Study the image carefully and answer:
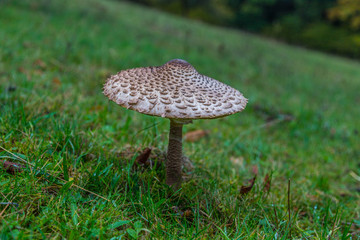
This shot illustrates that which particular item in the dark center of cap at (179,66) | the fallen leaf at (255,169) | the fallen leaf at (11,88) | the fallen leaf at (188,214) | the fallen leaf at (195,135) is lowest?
the fallen leaf at (255,169)

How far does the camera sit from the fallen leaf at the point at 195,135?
3363 mm

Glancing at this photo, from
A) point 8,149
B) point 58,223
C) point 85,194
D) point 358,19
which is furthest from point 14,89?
point 358,19

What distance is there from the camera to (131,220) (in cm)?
169

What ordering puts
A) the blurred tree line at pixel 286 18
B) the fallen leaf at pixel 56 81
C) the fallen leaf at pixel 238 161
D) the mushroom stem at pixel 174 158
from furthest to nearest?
the blurred tree line at pixel 286 18 < the fallen leaf at pixel 56 81 < the fallen leaf at pixel 238 161 < the mushroom stem at pixel 174 158

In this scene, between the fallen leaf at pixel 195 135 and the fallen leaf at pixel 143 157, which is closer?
the fallen leaf at pixel 143 157

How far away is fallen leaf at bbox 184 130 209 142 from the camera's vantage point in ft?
11.0

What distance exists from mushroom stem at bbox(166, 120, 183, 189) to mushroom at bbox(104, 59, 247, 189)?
0.9 inches

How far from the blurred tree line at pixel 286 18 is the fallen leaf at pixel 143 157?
82.1 ft

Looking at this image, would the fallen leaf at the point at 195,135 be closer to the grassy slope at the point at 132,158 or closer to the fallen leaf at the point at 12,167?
the grassy slope at the point at 132,158

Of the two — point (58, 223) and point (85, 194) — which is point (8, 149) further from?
point (58, 223)

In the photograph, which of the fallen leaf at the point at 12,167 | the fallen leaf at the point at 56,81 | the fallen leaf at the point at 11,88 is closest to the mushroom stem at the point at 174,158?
the fallen leaf at the point at 12,167

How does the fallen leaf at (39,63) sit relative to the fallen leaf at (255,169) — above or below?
above

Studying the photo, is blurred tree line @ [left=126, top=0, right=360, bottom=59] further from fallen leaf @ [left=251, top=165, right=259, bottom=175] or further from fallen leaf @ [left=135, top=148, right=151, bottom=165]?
fallen leaf @ [left=135, top=148, right=151, bottom=165]

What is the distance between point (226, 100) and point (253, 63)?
7.72 meters
